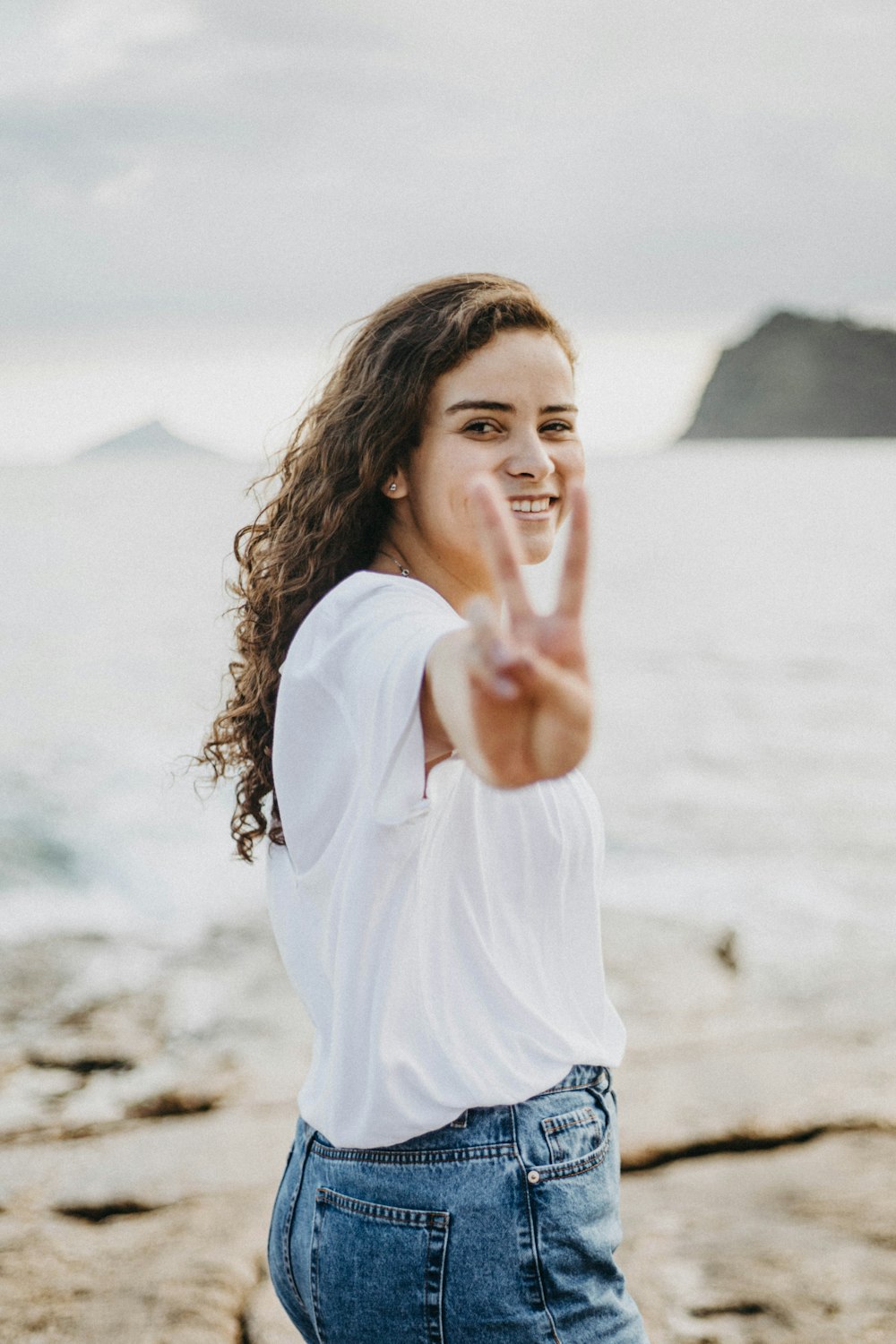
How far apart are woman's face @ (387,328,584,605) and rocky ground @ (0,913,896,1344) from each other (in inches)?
91.8

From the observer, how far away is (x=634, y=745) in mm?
15078

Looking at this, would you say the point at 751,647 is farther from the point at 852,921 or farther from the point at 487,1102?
the point at 487,1102

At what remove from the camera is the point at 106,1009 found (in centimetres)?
611

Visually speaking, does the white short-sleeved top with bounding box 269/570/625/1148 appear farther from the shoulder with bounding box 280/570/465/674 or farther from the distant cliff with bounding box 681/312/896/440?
the distant cliff with bounding box 681/312/896/440

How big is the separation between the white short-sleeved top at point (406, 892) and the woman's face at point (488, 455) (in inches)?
9.3

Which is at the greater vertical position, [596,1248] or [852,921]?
[596,1248]

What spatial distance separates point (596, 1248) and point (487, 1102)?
0.87 ft

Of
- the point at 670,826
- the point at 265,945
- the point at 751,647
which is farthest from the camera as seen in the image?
the point at 751,647

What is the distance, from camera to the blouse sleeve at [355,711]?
1.41 metres

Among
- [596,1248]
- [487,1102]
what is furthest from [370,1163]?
[596,1248]

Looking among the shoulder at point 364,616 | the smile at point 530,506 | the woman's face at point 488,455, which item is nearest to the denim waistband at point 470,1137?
the shoulder at point 364,616

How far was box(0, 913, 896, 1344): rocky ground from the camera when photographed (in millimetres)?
3229

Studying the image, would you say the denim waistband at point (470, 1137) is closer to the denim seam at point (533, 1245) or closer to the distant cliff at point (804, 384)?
the denim seam at point (533, 1245)

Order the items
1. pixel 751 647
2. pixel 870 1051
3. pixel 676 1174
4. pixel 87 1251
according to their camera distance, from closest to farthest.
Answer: pixel 87 1251, pixel 676 1174, pixel 870 1051, pixel 751 647
